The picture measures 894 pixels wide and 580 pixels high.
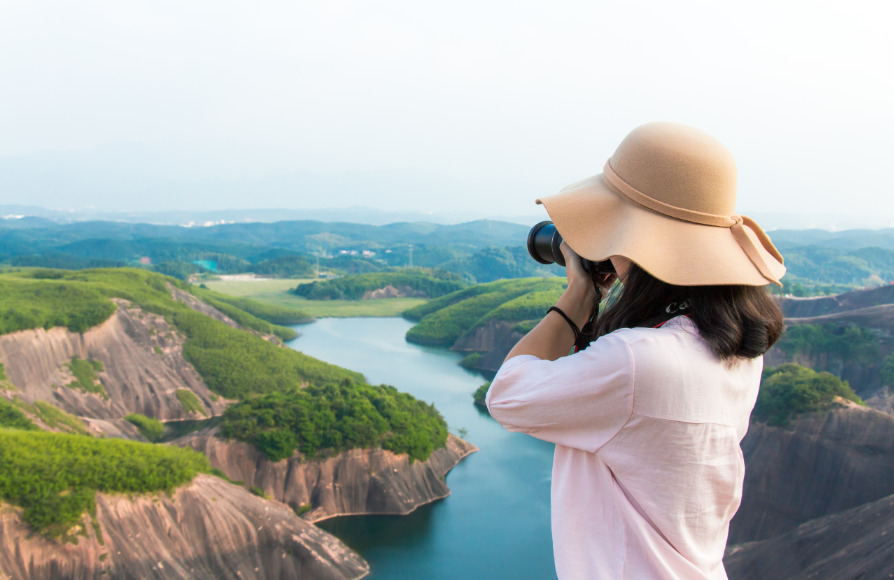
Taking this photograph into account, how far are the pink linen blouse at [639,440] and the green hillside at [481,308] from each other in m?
40.1

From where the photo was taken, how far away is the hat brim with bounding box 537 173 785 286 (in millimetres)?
1339

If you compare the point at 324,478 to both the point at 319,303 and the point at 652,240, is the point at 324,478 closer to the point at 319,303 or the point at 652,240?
the point at 652,240

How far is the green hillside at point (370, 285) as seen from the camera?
65000 millimetres

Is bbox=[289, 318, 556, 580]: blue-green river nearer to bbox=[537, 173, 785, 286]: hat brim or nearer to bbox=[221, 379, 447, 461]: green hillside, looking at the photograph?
bbox=[221, 379, 447, 461]: green hillside

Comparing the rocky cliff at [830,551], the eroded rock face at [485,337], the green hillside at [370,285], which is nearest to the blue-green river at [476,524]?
the rocky cliff at [830,551]

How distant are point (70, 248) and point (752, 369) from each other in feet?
356

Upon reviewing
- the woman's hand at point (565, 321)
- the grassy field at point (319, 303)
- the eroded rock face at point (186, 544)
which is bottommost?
the grassy field at point (319, 303)

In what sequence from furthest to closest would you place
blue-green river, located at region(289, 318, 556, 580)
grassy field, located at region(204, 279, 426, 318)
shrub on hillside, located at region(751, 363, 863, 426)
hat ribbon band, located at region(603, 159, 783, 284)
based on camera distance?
grassy field, located at region(204, 279, 426, 318), shrub on hillside, located at region(751, 363, 863, 426), blue-green river, located at region(289, 318, 556, 580), hat ribbon band, located at region(603, 159, 783, 284)

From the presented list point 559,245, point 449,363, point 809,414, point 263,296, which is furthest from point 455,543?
point 263,296

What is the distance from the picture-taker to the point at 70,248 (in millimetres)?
94500

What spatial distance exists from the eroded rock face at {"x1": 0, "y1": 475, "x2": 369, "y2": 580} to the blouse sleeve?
11509 mm

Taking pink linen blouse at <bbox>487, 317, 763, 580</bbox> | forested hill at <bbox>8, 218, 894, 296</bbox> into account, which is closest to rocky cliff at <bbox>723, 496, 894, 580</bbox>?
pink linen blouse at <bbox>487, 317, 763, 580</bbox>

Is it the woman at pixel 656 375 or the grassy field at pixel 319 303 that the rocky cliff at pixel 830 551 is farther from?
the grassy field at pixel 319 303

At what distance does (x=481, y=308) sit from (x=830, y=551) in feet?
125
